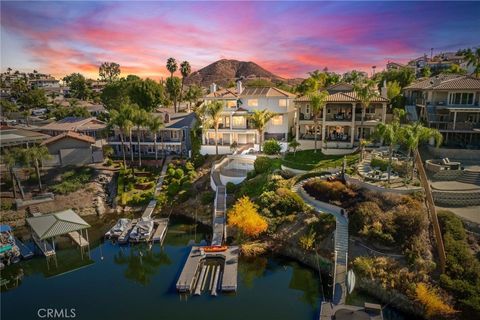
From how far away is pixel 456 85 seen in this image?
4194 cm

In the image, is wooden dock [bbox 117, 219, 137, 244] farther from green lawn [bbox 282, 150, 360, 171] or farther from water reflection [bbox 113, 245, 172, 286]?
green lawn [bbox 282, 150, 360, 171]

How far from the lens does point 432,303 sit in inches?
848

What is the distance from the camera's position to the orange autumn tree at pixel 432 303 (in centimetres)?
2116

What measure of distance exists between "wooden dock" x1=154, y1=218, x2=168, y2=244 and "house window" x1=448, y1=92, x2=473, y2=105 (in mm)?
41469

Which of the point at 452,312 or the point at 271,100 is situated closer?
the point at 452,312

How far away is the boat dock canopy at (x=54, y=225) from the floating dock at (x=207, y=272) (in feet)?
44.6

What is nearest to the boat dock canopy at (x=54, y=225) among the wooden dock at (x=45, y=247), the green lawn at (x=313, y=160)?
the wooden dock at (x=45, y=247)

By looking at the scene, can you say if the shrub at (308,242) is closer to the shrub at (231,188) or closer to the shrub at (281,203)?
the shrub at (281,203)

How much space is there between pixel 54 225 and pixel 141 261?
405 inches

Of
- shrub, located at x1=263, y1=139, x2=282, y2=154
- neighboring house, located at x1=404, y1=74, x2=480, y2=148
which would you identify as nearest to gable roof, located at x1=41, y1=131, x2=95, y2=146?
shrub, located at x1=263, y1=139, x2=282, y2=154

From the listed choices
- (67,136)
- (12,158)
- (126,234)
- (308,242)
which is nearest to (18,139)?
(67,136)

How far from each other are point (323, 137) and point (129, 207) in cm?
3002

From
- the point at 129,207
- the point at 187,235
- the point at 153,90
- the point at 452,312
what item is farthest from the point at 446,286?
the point at 153,90

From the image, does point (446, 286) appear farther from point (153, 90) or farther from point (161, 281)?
point (153, 90)
